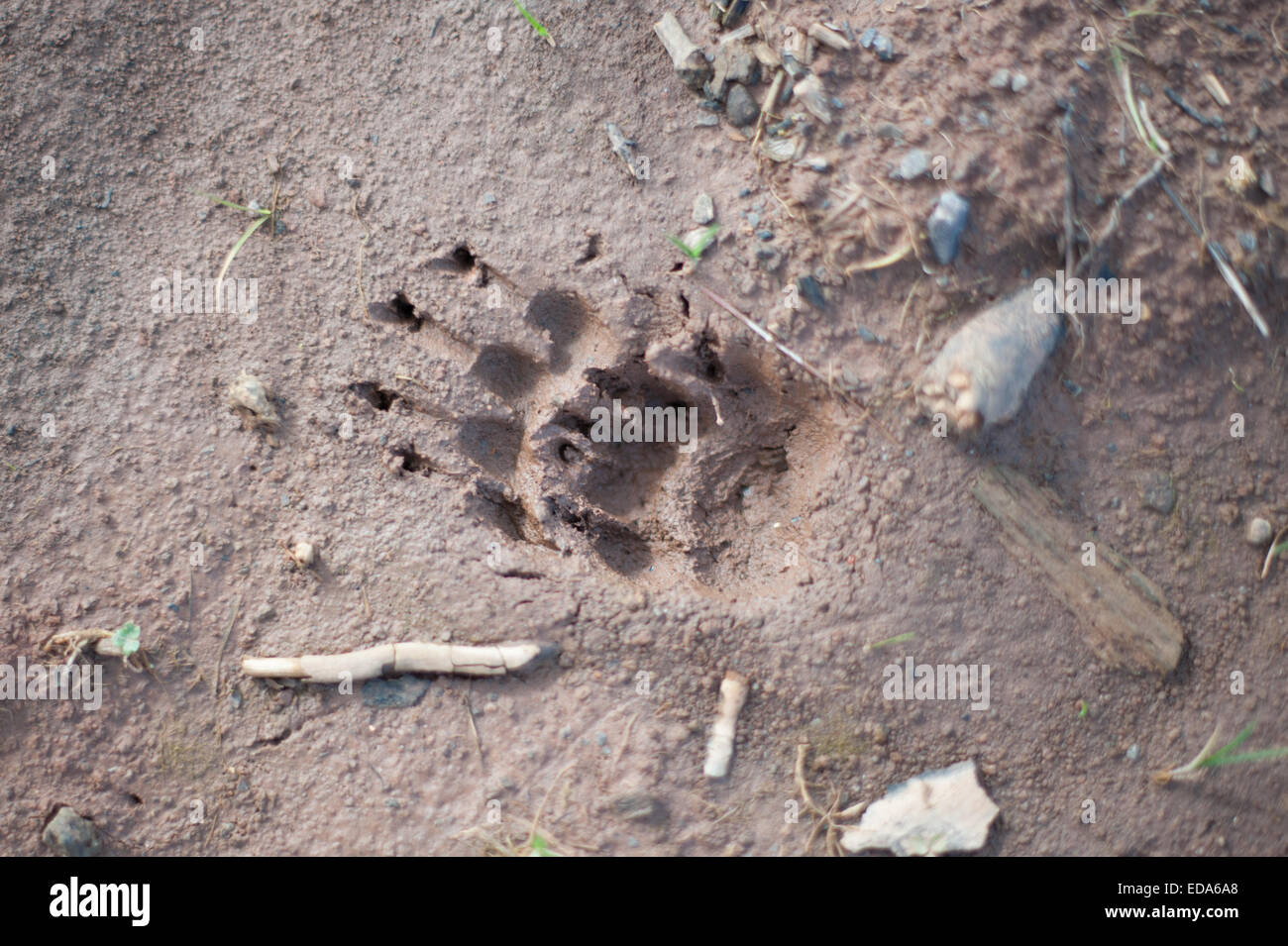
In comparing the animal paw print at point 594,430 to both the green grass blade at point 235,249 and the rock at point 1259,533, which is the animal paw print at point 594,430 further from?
the rock at point 1259,533

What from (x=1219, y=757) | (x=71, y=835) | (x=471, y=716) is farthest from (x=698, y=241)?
(x=71, y=835)

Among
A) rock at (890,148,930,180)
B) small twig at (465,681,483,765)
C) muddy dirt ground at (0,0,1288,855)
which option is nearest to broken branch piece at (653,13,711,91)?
muddy dirt ground at (0,0,1288,855)

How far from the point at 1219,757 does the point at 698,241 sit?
78.2 inches

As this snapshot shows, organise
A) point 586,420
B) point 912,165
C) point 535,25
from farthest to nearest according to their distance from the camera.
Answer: point 586,420 < point 535,25 < point 912,165

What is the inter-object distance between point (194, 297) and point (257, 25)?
81 cm

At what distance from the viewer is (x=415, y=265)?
236 centimetres

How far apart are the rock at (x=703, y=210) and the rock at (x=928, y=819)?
160 centimetres

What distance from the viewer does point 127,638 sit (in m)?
2.28

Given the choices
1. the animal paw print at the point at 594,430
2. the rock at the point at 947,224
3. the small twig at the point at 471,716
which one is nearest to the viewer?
the rock at the point at 947,224

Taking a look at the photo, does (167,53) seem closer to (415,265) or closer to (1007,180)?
(415,265)

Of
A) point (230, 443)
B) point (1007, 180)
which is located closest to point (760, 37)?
point (1007, 180)

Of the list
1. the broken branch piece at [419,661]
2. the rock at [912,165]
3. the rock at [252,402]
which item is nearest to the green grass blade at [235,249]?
the rock at [252,402]

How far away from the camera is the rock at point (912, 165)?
2.13 meters

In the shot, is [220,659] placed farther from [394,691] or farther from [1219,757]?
[1219,757]
